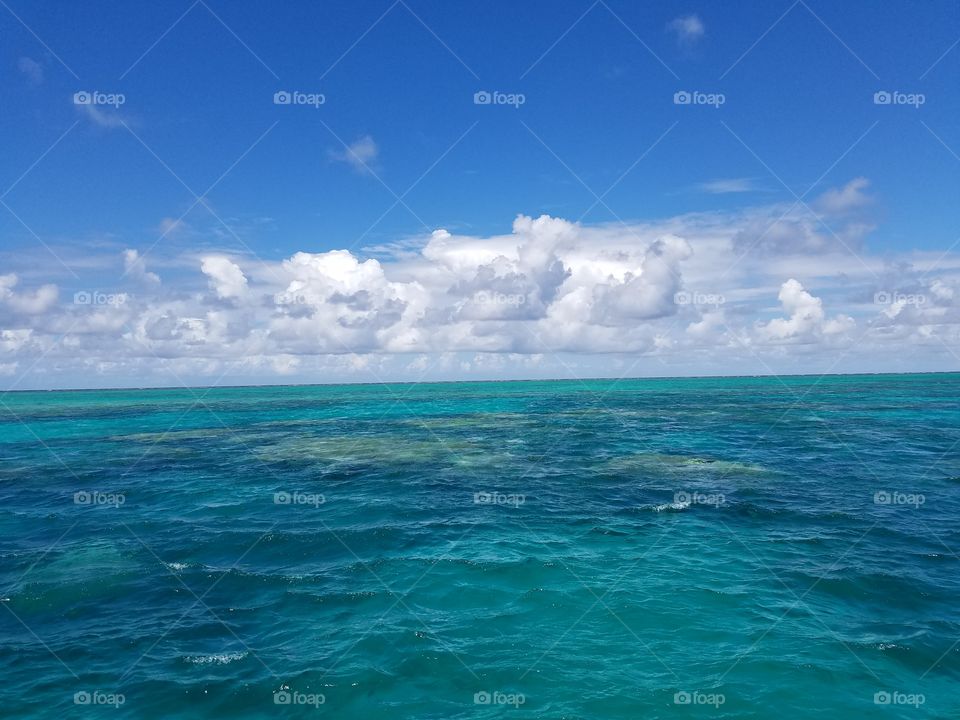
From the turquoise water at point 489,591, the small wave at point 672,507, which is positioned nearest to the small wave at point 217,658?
the turquoise water at point 489,591

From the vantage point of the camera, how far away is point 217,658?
14.5 metres

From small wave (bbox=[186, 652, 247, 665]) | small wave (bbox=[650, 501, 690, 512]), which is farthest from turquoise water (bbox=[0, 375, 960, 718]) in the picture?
small wave (bbox=[650, 501, 690, 512])

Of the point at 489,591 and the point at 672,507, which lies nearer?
the point at 489,591

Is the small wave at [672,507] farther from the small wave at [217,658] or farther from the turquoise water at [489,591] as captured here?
the small wave at [217,658]

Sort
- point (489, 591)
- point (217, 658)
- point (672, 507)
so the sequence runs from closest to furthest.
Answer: point (217, 658), point (489, 591), point (672, 507)

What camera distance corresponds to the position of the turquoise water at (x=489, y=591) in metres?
13.1

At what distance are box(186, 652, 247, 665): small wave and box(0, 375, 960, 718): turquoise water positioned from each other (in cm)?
8

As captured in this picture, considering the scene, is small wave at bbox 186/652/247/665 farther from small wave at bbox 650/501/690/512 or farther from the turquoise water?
small wave at bbox 650/501/690/512

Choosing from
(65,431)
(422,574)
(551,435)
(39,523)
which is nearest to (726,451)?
(551,435)

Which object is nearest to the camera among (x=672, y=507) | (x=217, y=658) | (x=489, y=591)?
(x=217, y=658)

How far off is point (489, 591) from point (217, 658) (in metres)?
8.65

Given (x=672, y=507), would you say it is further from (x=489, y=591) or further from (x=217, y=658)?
(x=217, y=658)

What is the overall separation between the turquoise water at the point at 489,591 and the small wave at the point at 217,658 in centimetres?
8

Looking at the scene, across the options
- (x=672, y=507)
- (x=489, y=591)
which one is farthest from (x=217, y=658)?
(x=672, y=507)
